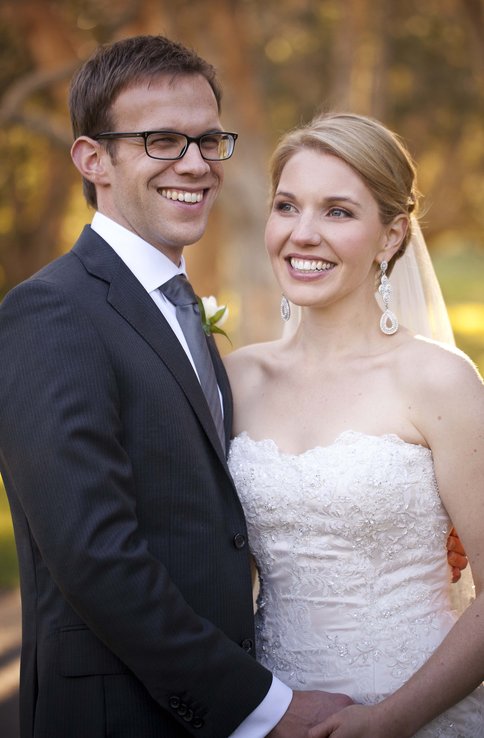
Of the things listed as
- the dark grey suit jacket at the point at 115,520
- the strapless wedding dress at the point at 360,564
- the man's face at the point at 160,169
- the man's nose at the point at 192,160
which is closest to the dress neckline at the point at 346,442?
the strapless wedding dress at the point at 360,564

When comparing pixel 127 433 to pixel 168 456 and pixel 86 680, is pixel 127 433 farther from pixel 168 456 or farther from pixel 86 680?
pixel 86 680

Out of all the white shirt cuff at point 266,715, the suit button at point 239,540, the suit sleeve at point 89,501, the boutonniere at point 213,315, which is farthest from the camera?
the boutonniere at point 213,315

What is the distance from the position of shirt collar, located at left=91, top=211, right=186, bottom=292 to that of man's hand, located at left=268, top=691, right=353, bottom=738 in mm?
1298

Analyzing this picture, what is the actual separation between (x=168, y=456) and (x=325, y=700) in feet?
2.94

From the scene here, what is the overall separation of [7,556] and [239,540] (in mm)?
5683

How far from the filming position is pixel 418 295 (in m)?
3.39

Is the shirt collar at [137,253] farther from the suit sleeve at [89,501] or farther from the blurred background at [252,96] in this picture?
the blurred background at [252,96]

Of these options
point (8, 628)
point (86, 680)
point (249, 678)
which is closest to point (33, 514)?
point (86, 680)

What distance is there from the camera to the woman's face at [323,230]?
2.89 m

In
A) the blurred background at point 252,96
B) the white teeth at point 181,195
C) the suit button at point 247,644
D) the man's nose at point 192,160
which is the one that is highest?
the blurred background at point 252,96

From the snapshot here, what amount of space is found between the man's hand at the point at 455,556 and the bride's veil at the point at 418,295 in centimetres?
78

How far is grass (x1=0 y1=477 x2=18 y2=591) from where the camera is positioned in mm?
6922

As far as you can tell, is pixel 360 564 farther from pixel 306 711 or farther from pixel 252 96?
pixel 252 96

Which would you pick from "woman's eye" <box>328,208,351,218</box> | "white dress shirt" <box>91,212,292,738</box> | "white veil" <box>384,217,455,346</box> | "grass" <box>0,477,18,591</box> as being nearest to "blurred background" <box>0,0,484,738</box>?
"grass" <box>0,477,18,591</box>
